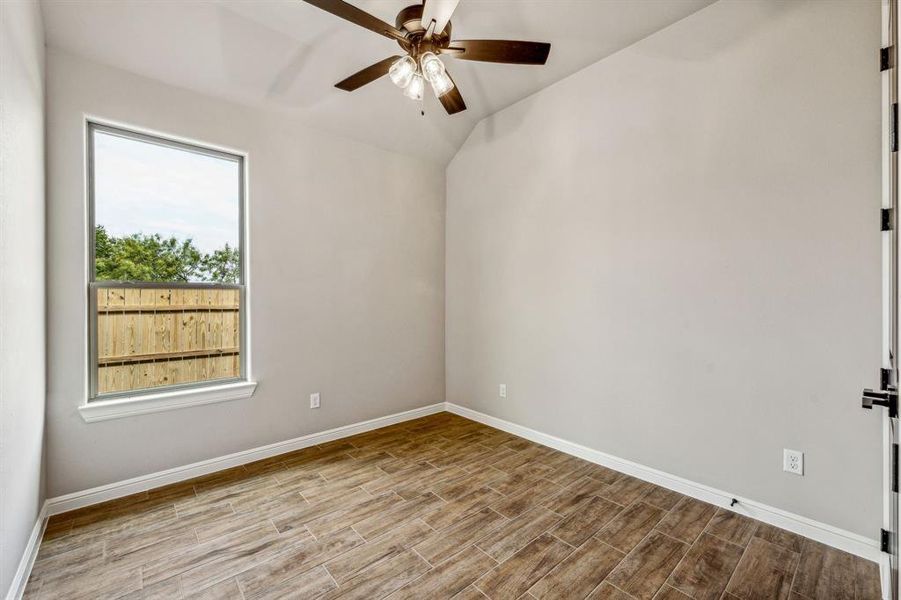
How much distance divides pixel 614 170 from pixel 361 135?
222cm

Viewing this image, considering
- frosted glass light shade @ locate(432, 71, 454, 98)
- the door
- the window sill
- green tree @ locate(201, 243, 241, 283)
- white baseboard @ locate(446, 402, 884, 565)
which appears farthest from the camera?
green tree @ locate(201, 243, 241, 283)

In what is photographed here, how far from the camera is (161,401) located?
271cm

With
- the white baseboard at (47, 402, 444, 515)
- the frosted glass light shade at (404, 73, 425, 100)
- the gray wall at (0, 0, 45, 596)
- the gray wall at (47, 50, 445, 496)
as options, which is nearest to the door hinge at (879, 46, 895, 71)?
the frosted glass light shade at (404, 73, 425, 100)

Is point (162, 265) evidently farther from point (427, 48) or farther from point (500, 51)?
point (500, 51)

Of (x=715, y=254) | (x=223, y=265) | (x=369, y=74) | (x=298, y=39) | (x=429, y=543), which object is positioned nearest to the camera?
(x=429, y=543)

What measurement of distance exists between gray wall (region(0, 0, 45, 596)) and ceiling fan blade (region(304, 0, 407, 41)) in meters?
1.16

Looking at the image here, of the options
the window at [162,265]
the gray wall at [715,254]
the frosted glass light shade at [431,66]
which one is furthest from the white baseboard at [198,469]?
the frosted glass light shade at [431,66]

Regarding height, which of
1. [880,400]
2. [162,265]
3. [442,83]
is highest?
[442,83]

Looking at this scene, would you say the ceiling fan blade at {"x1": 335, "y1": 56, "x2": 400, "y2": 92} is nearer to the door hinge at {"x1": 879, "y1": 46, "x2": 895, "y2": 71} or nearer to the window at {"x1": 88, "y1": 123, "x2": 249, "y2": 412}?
the window at {"x1": 88, "y1": 123, "x2": 249, "y2": 412}

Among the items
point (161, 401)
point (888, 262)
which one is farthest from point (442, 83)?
point (161, 401)

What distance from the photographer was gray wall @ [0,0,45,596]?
1510 millimetres

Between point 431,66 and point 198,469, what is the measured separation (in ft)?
10.1

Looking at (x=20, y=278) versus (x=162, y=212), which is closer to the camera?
(x=20, y=278)

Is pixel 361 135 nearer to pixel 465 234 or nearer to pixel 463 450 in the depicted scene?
pixel 465 234
